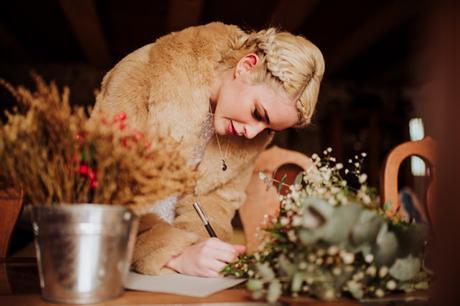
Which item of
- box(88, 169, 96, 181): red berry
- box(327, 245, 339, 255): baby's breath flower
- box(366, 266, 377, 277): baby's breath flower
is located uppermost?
box(88, 169, 96, 181): red berry

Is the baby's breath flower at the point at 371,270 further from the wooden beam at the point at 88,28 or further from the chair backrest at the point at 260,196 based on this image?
the wooden beam at the point at 88,28

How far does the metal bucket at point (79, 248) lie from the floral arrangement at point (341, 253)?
230mm

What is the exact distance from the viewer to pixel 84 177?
735mm

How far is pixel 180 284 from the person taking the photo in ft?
2.97

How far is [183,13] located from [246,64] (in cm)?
250

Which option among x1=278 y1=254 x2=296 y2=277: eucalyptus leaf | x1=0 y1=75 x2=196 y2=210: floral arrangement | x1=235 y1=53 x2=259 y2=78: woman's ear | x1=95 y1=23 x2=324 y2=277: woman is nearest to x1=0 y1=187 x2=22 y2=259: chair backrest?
x1=95 y1=23 x2=324 y2=277: woman

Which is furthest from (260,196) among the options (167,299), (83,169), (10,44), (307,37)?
(10,44)

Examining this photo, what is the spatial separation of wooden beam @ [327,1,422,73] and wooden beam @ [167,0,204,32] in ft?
4.85

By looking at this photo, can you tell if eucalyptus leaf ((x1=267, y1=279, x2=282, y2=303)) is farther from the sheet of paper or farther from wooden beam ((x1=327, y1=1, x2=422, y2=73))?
wooden beam ((x1=327, y1=1, x2=422, y2=73))

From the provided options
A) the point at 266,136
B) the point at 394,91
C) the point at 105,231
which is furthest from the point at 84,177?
the point at 394,91

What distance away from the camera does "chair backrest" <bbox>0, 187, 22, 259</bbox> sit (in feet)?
4.13

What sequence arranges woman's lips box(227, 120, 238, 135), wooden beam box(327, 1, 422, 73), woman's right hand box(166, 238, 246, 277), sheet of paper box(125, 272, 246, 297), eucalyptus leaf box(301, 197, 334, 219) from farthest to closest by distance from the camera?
wooden beam box(327, 1, 422, 73) < woman's lips box(227, 120, 238, 135) < woman's right hand box(166, 238, 246, 277) < sheet of paper box(125, 272, 246, 297) < eucalyptus leaf box(301, 197, 334, 219)

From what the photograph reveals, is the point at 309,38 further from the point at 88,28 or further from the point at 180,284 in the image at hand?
the point at 180,284

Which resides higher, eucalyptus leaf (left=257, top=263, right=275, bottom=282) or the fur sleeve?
the fur sleeve
